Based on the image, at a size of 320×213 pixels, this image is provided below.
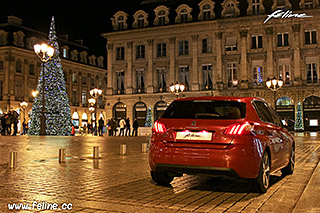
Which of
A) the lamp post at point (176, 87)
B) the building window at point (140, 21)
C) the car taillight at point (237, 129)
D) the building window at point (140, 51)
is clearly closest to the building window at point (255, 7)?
the building window at point (140, 21)

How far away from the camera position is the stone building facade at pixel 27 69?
56500 millimetres

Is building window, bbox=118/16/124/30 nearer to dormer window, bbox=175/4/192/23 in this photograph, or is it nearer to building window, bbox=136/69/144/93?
building window, bbox=136/69/144/93

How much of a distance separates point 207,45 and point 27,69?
93.8 feet

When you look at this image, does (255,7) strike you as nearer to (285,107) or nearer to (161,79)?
(285,107)

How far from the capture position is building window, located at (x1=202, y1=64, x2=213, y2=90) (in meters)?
47.0

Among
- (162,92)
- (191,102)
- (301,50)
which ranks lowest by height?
(191,102)

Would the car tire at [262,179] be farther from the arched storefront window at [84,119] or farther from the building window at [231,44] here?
the arched storefront window at [84,119]

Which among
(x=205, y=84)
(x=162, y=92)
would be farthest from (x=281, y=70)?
(x=162, y=92)

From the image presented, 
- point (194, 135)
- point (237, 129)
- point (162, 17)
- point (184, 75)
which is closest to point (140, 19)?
point (162, 17)

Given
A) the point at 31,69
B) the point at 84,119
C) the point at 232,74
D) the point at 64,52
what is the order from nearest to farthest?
the point at 232,74, the point at 31,69, the point at 64,52, the point at 84,119

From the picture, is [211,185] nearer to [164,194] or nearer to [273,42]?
[164,194]

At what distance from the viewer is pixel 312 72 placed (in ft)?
142

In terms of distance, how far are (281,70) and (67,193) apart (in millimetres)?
42013

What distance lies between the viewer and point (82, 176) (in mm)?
7703
